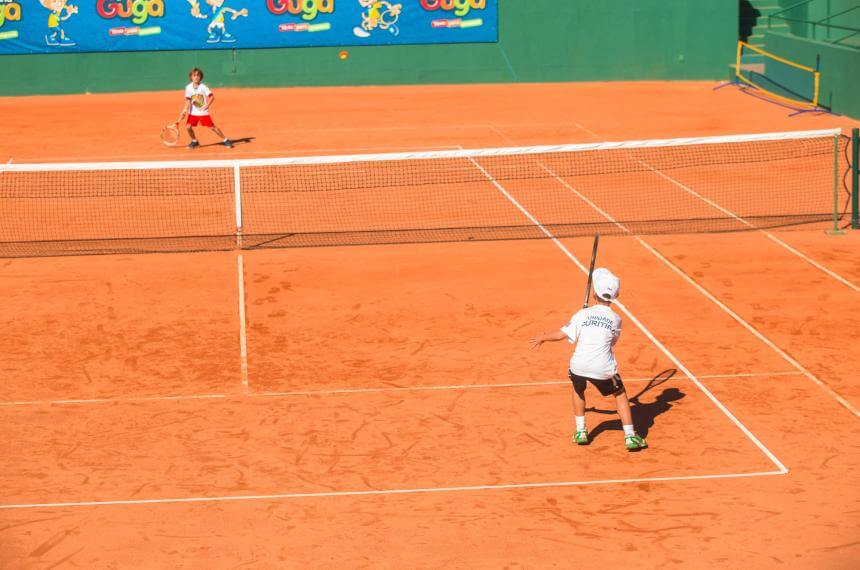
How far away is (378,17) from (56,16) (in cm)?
985

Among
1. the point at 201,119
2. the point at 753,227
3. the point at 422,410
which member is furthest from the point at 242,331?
the point at 201,119

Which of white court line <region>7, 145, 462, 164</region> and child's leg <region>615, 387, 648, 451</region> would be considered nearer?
child's leg <region>615, 387, 648, 451</region>

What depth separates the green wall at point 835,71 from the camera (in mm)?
30219

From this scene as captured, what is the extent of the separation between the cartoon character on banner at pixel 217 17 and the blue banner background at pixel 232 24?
0.10 ft

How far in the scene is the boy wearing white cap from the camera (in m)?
10.7

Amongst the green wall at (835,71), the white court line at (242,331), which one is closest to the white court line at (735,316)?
the white court line at (242,331)

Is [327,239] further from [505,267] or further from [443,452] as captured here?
[443,452]

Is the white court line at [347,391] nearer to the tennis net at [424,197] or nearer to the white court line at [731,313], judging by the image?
the white court line at [731,313]

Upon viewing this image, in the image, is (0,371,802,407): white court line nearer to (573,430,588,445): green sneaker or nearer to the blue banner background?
(573,430,588,445): green sneaker

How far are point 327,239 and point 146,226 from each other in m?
3.31

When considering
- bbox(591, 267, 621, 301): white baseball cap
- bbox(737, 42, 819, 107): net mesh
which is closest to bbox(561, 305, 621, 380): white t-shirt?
bbox(591, 267, 621, 301): white baseball cap

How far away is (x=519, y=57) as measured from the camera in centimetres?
3872

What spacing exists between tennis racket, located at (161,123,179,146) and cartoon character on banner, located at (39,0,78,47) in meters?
9.43

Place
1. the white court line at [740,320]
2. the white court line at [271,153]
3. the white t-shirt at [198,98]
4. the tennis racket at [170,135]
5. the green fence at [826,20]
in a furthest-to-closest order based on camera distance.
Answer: the green fence at [826,20], the tennis racket at [170,135], the white t-shirt at [198,98], the white court line at [271,153], the white court line at [740,320]
